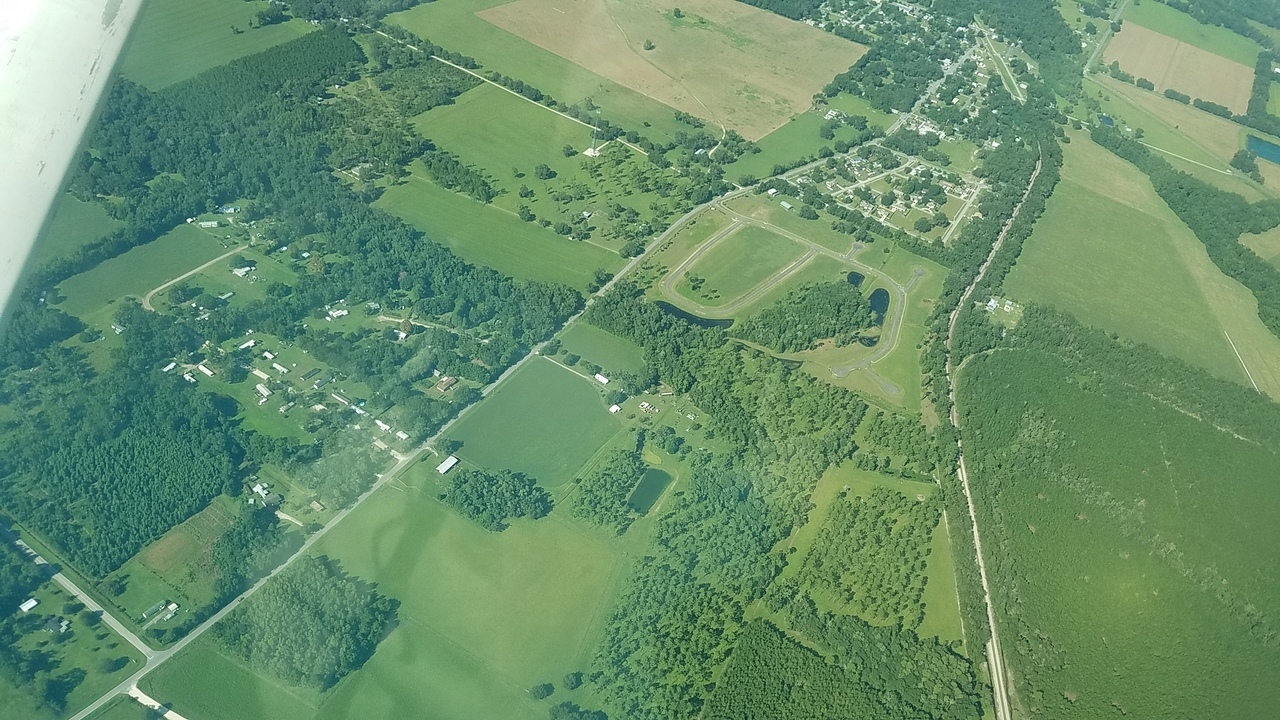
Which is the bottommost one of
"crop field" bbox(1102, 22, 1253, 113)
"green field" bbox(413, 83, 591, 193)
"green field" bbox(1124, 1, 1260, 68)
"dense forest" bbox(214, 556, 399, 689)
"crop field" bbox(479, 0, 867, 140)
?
"dense forest" bbox(214, 556, 399, 689)

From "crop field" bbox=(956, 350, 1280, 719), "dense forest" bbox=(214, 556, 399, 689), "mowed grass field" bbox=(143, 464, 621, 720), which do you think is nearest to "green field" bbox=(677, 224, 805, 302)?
"crop field" bbox=(956, 350, 1280, 719)

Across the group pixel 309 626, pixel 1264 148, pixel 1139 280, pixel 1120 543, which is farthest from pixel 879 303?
pixel 1264 148

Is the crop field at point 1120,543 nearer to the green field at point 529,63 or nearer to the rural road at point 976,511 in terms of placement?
the rural road at point 976,511

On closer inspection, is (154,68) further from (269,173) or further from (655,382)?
(655,382)

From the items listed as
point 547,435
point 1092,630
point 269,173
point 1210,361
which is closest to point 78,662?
point 547,435

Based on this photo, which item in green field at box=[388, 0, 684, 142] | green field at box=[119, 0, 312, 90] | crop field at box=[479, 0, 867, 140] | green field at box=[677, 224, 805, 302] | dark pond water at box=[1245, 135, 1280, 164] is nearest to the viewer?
green field at box=[677, 224, 805, 302]

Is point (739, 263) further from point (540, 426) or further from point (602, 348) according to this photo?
point (540, 426)

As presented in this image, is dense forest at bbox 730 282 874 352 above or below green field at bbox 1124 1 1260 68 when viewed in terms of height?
below

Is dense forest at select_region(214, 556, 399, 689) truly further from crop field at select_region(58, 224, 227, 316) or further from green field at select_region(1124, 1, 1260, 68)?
green field at select_region(1124, 1, 1260, 68)
